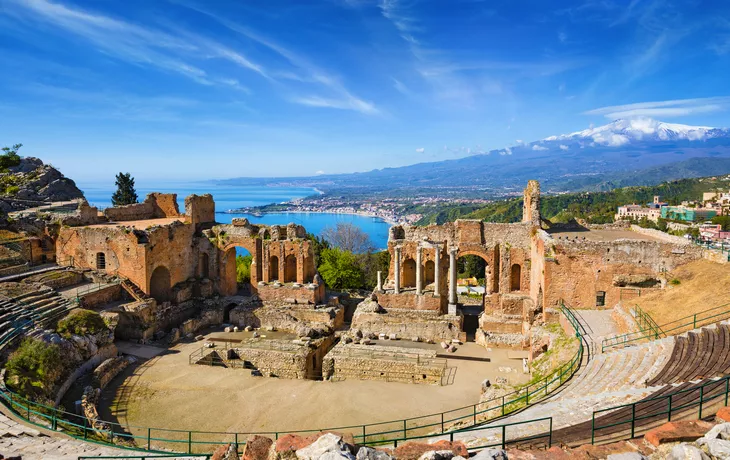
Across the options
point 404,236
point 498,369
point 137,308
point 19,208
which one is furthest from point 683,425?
point 19,208

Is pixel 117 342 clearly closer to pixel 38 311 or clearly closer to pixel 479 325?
pixel 38 311

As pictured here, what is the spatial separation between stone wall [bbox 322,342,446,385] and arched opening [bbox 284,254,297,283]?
9224 millimetres

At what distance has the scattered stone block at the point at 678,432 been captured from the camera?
8000 mm

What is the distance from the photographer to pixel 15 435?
12.2 meters

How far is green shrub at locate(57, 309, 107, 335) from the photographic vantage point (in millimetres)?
20719

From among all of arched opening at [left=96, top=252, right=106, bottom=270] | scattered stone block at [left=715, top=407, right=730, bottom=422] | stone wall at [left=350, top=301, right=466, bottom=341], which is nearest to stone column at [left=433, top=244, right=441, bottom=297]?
stone wall at [left=350, top=301, right=466, bottom=341]

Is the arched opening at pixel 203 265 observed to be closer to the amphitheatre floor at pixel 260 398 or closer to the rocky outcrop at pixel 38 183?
the amphitheatre floor at pixel 260 398

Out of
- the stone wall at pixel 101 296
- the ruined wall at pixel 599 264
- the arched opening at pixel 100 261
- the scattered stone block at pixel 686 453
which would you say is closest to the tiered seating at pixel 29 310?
the stone wall at pixel 101 296

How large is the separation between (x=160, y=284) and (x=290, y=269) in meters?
8.14

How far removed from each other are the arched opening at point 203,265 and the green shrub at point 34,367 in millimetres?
12093

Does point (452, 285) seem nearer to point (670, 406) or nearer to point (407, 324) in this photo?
point (407, 324)

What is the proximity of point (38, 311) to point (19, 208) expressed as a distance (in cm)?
2033

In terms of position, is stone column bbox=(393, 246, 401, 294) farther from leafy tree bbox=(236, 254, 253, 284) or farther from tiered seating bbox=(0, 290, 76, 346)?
tiered seating bbox=(0, 290, 76, 346)

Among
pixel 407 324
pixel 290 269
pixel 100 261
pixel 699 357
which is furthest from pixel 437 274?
pixel 100 261
